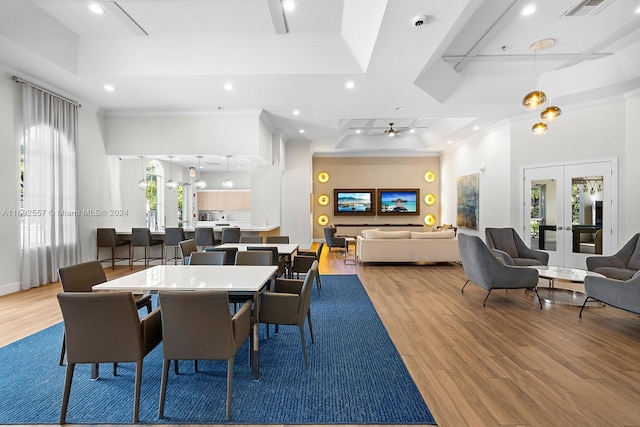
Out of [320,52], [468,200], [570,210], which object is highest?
[320,52]

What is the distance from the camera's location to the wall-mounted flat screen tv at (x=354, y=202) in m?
12.9

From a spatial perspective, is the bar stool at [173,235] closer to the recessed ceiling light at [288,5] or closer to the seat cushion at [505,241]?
the recessed ceiling light at [288,5]

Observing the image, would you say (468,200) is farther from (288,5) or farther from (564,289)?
(288,5)

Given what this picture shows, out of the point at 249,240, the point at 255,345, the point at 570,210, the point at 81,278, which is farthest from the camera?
the point at 570,210

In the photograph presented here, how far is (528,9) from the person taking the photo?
3.97 m

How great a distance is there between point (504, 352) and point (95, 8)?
628 cm

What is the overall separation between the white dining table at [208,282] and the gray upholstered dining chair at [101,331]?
1.39 ft

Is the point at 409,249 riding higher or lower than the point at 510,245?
lower

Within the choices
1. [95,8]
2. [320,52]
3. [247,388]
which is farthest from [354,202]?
[247,388]

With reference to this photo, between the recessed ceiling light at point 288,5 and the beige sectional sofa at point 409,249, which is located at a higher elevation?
the recessed ceiling light at point 288,5

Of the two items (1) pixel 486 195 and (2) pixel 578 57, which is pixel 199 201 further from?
(2) pixel 578 57

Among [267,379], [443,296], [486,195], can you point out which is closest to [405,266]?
[443,296]

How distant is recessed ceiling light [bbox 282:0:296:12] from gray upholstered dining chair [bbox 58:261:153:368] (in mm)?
3793

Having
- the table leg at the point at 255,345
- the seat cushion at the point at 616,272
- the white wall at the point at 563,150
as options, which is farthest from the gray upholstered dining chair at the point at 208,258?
the white wall at the point at 563,150
